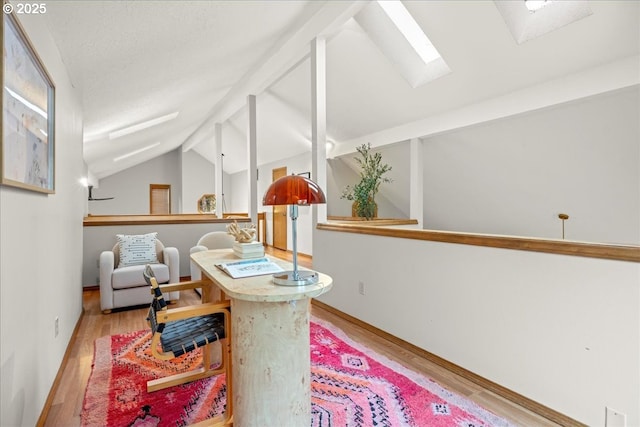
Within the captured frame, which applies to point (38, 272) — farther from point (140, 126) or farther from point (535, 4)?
point (140, 126)

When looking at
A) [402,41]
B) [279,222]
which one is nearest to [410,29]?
[402,41]

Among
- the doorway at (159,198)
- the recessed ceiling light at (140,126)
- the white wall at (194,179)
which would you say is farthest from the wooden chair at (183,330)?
the doorway at (159,198)

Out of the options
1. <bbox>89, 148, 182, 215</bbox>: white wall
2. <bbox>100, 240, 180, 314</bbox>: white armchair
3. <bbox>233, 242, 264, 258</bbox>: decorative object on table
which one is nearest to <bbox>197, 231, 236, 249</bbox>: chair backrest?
<bbox>100, 240, 180, 314</bbox>: white armchair

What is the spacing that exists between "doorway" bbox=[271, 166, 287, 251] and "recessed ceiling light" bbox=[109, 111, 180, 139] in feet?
8.84

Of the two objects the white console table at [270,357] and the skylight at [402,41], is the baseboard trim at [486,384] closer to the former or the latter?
the white console table at [270,357]

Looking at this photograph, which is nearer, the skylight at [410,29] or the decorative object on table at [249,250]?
the decorative object on table at [249,250]

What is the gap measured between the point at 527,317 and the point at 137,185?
10.4 meters

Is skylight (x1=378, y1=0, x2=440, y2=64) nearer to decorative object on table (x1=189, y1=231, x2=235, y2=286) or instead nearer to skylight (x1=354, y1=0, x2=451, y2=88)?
skylight (x1=354, y1=0, x2=451, y2=88)

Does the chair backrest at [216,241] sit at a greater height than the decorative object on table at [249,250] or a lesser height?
lesser

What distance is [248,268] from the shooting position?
66.6 inches

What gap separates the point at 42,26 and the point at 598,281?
2938 millimetres

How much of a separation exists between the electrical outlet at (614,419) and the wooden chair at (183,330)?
5.60ft

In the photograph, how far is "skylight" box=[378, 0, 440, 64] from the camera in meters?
3.24

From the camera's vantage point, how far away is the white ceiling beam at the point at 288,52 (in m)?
2.96
